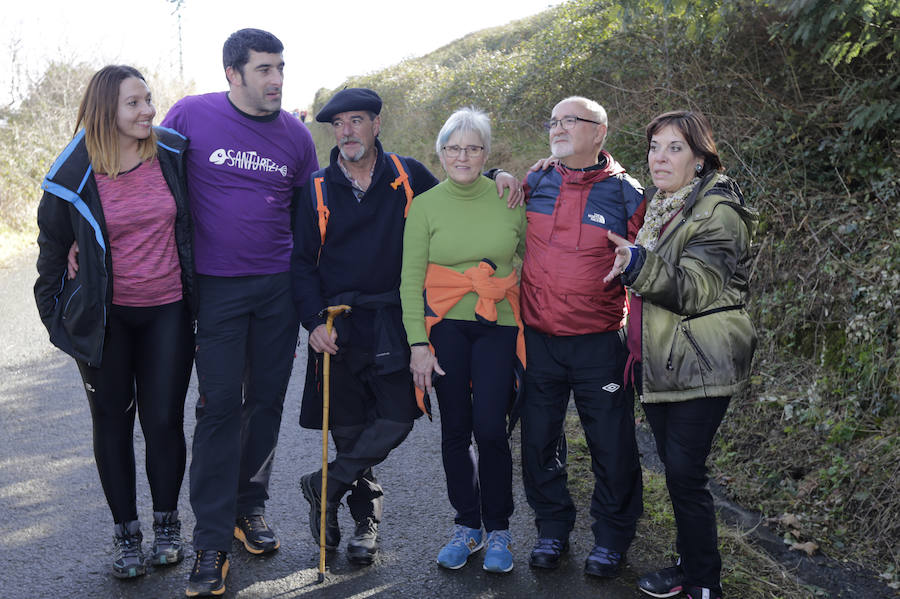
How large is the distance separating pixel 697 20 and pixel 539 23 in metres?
16.0

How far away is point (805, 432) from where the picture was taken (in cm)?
470

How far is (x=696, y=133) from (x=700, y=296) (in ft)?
2.36

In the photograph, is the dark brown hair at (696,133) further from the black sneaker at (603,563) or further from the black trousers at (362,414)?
the black sneaker at (603,563)

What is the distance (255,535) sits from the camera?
401 cm

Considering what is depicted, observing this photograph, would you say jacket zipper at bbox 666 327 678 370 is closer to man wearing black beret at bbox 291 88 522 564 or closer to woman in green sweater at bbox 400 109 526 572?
woman in green sweater at bbox 400 109 526 572

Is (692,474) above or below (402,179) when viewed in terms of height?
below

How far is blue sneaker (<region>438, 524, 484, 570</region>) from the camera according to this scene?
12.6ft

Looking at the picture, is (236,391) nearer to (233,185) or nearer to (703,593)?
(233,185)

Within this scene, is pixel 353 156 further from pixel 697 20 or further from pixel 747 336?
pixel 697 20

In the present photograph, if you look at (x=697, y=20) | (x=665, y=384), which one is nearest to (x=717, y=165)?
(x=665, y=384)

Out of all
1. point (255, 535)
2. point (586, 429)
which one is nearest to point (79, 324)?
point (255, 535)

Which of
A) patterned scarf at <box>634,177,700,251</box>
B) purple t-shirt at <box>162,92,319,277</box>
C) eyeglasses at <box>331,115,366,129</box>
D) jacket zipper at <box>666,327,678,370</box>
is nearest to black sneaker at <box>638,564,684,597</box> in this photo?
jacket zipper at <box>666,327,678,370</box>

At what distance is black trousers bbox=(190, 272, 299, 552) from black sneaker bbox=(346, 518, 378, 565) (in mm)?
550

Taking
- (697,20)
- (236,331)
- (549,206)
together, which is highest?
(697,20)
